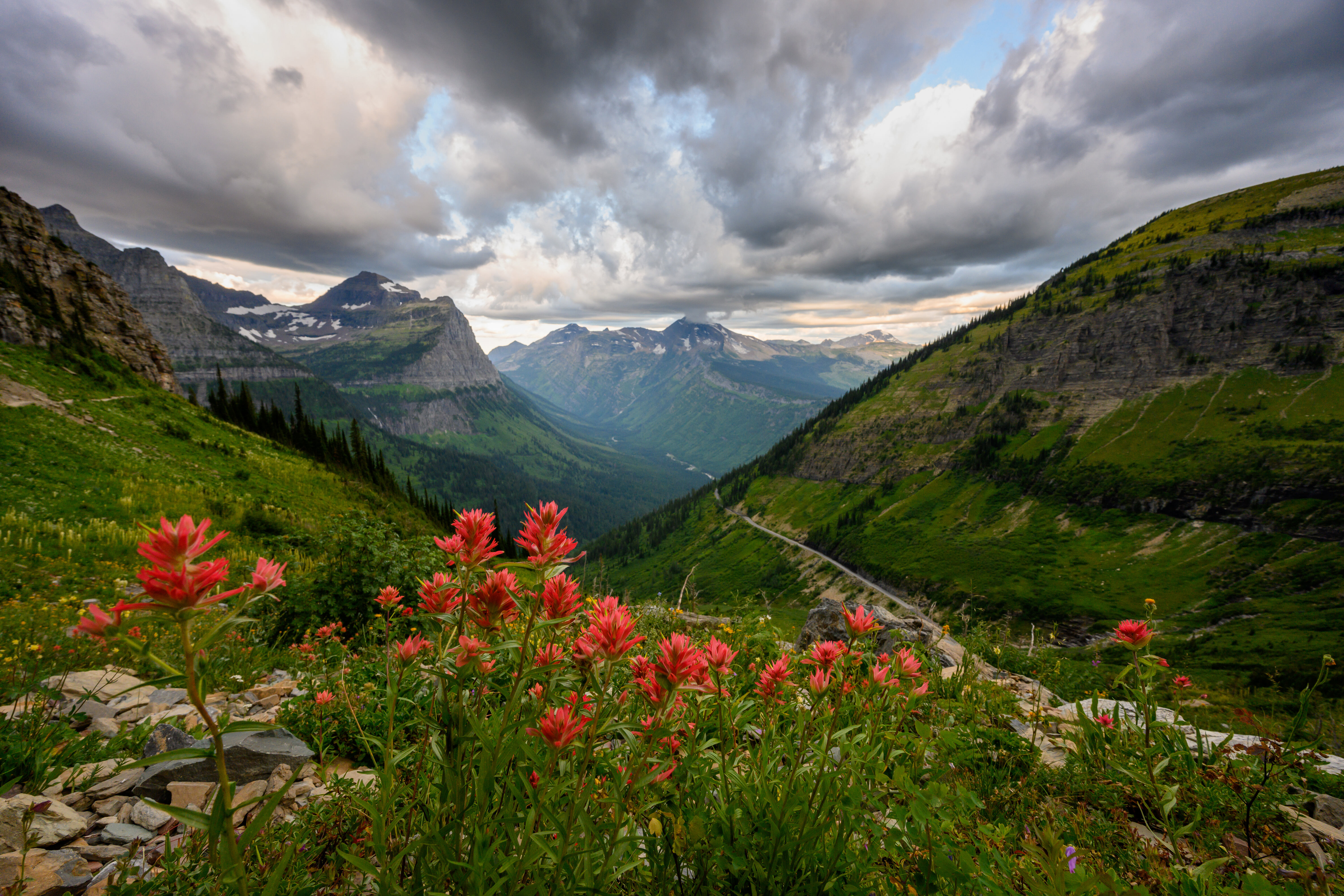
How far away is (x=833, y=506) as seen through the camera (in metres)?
170

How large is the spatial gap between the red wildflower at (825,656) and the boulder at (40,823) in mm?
6063

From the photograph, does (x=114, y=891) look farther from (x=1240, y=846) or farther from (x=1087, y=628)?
(x=1087, y=628)

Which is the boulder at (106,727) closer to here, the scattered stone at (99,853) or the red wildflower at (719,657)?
the scattered stone at (99,853)

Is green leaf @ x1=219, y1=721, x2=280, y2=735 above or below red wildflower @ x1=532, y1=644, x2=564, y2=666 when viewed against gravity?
above

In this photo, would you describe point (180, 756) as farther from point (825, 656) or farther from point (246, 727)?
point (825, 656)

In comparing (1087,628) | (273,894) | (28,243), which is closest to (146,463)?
(273,894)

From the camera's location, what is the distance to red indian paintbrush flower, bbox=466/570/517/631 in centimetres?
323

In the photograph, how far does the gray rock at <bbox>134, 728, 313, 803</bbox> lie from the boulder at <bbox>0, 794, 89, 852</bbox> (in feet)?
1.91

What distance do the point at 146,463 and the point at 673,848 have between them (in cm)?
3596

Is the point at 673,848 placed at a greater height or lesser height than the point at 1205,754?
greater

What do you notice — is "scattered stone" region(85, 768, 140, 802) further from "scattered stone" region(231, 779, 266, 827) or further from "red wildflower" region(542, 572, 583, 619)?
"red wildflower" region(542, 572, 583, 619)

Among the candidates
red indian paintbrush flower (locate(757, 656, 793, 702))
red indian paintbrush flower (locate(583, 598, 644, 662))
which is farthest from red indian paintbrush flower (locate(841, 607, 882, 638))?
red indian paintbrush flower (locate(583, 598, 644, 662))

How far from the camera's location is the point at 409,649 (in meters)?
3.96

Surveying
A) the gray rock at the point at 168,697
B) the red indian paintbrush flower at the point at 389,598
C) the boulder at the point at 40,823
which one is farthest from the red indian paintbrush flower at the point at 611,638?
the gray rock at the point at 168,697
